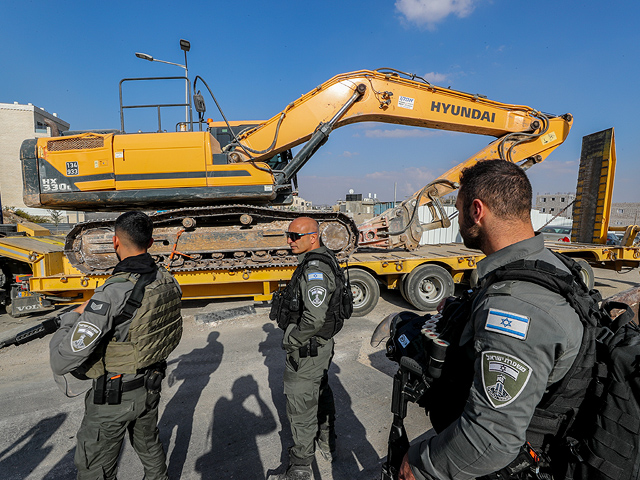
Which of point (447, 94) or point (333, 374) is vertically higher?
point (447, 94)

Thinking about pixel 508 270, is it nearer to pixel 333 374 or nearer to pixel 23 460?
pixel 333 374

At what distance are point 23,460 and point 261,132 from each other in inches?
213

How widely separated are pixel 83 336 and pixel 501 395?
201 centimetres

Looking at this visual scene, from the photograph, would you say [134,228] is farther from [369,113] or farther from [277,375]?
[369,113]

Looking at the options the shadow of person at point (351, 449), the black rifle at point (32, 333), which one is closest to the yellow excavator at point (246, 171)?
the shadow of person at point (351, 449)

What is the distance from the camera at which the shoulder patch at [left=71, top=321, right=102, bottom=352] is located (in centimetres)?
176

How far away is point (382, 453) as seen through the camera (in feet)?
9.05

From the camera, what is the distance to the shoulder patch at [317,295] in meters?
2.43

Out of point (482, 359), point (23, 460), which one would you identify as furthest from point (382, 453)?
point (23, 460)

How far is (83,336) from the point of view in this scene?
1765 millimetres

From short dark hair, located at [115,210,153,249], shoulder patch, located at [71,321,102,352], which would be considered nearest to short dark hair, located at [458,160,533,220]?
A: short dark hair, located at [115,210,153,249]

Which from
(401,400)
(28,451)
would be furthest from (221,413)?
(401,400)

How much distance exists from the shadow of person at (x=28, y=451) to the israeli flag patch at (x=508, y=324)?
360cm

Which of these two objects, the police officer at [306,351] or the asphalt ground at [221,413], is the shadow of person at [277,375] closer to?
the asphalt ground at [221,413]
